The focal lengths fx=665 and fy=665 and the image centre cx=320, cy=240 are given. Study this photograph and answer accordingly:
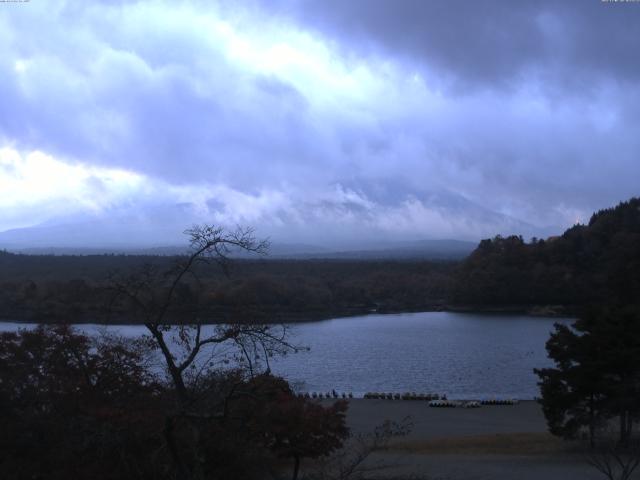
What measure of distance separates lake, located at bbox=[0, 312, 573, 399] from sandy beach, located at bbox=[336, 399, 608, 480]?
10.5 feet

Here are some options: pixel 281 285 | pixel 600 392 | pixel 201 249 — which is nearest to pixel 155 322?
pixel 201 249

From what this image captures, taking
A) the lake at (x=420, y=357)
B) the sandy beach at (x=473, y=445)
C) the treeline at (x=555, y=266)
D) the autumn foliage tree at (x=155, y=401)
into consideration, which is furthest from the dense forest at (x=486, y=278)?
the autumn foliage tree at (x=155, y=401)

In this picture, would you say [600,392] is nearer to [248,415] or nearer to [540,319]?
[248,415]

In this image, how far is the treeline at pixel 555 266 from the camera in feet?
211

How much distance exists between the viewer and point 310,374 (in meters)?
29.8

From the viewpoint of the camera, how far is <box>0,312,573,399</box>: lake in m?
27.8

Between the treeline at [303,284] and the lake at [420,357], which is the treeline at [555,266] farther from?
the lake at [420,357]

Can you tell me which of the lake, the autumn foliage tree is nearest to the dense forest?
the lake

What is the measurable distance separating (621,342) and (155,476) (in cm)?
1103

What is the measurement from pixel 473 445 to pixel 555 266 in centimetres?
A: 5523

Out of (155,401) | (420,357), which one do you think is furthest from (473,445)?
(420,357)

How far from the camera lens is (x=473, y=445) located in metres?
16.1

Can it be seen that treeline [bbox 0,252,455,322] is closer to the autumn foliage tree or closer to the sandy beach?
the sandy beach

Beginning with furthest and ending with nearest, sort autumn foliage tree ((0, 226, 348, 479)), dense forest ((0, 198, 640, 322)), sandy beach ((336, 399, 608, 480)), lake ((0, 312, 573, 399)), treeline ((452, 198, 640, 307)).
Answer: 1. treeline ((452, 198, 640, 307))
2. dense forest ((0, 198, 640, 322))
3. lake ((0, 312, 573, 399))
4. sandy beach ((336, 399, 608, 480))
5. autumn foliage tree ((0, 226, 348, 479))
